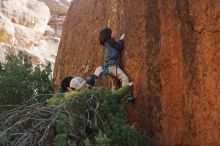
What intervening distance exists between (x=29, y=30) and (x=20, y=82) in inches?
700

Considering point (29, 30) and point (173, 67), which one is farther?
point (29, 30)

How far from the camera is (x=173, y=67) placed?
25.7 ft

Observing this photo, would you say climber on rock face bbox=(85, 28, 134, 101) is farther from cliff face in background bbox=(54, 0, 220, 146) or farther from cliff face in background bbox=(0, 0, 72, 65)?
cliff face in background bbox=(0, 0, 72, 65)

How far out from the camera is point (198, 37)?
24.6 feet

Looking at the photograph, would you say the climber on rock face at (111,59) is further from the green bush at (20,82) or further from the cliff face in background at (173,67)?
the green bush at (20,82)

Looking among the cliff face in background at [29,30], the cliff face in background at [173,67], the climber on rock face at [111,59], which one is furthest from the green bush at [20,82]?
the cliff face in background at [29,30]

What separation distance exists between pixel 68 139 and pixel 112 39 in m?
2.80

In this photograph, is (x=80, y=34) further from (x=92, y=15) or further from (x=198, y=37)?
(x=198, y=37)

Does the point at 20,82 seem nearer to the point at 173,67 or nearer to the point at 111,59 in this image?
the point at 111,59

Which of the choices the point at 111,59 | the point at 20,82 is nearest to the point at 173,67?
the point at 111,59

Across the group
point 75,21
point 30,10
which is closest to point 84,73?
point 75,21

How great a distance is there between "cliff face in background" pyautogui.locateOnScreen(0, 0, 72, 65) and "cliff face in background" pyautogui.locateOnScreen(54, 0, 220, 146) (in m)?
15.0

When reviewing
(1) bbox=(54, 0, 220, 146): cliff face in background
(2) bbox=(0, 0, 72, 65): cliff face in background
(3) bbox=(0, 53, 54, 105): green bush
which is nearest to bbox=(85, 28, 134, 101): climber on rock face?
(1) bbox=(54, 0, 220, 146): cliff face in background

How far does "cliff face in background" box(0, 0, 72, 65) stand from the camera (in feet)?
82.7
